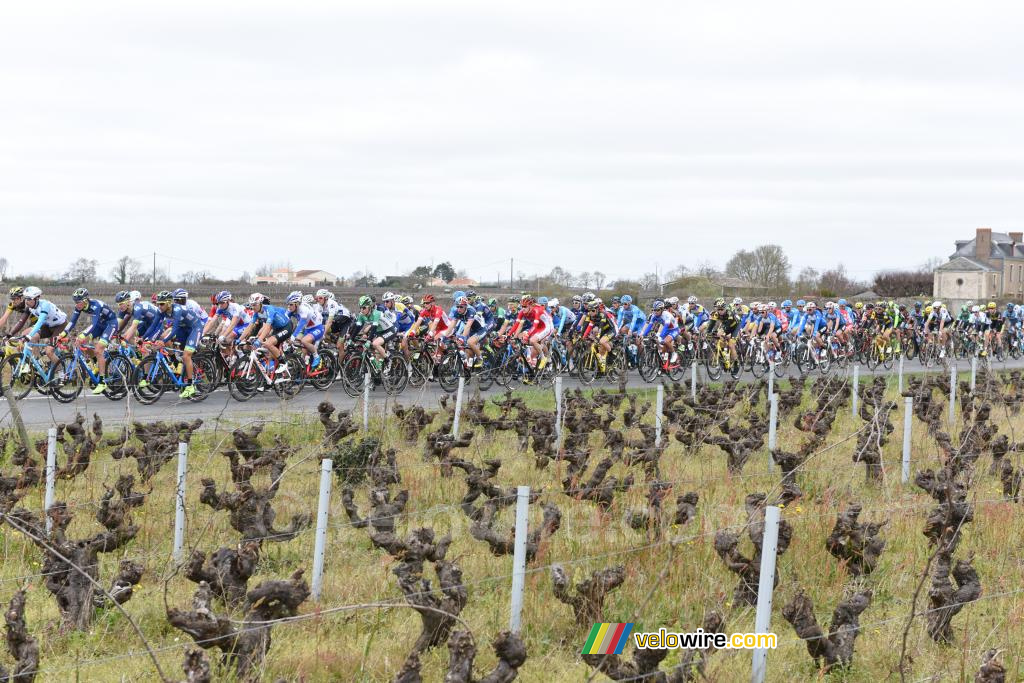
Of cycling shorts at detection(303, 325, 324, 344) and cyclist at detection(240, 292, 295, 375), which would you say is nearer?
cyclist at detection(240, 292, 295, 375)

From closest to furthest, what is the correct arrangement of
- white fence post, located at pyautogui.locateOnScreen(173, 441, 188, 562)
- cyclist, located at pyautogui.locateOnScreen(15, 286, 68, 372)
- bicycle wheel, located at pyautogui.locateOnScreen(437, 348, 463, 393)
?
white fence post, located at pyautogui.locateOnScreen(173, 441, 188, 562), cyclist, located at pyautogui.locateOnScreen(15, 286, 68, 372), bicycle wheel, located at pyautogui.locateOnScreen(437, 348, 463, 393)

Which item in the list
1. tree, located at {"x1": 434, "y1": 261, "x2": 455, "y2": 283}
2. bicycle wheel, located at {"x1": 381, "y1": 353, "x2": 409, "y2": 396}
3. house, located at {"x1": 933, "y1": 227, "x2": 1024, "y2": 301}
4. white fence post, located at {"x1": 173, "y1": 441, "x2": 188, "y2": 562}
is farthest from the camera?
house, located at {"x1": 933, "y1": 227, "x2": 1024, "y2": 301}

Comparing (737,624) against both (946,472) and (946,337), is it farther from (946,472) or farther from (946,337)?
(946,337)

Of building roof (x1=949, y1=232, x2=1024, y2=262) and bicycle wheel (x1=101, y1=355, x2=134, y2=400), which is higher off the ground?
building roof (x1=949, y1=232, x2=1024, y2=262)

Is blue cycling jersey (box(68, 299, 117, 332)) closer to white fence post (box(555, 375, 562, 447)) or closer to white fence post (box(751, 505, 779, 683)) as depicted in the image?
white fence post (box(555, 375, 562, 447))

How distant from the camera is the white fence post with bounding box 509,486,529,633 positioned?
655cm

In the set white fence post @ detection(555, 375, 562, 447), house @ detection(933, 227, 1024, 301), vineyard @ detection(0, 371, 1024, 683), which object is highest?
house @ detection(933, 227, 1024, 301)

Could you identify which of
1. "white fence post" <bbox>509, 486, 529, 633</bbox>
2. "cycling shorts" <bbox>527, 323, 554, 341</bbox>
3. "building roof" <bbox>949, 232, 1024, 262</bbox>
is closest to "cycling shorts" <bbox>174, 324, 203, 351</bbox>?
"cycling shorts" <bbox>527, 323, 554, 341</bbox>

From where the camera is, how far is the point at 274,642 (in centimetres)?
670

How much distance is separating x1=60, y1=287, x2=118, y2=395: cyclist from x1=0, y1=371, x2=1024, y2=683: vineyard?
4053 millimetres

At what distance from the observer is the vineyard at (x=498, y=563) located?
633cm

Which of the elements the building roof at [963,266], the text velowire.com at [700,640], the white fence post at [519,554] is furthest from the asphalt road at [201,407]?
the building roof at [963,266]

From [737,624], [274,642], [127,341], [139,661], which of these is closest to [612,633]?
[737,624]

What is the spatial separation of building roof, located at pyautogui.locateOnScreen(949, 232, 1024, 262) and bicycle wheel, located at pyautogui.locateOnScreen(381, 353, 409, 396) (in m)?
107
